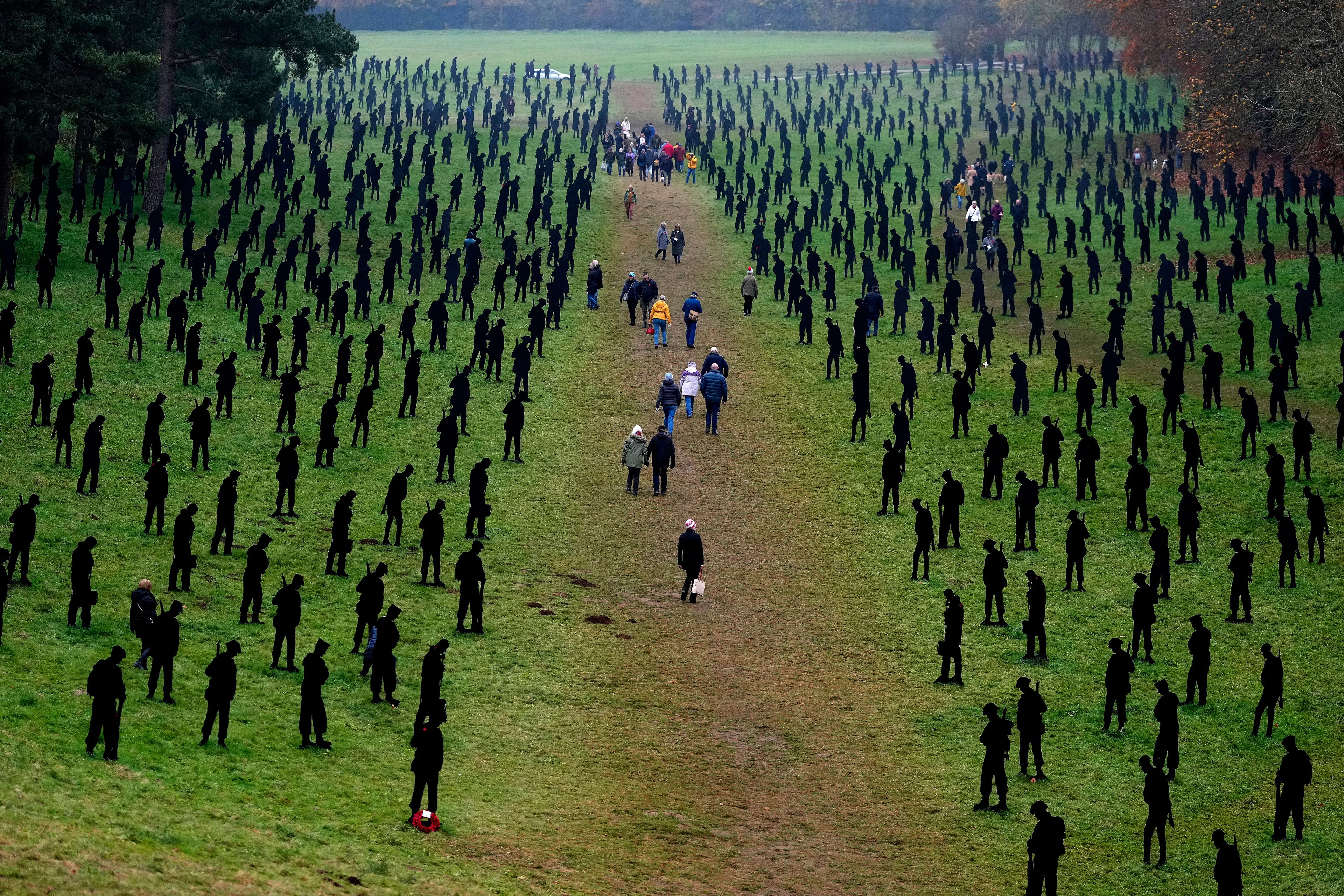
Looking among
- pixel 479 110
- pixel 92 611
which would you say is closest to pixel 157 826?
pixel 92 611

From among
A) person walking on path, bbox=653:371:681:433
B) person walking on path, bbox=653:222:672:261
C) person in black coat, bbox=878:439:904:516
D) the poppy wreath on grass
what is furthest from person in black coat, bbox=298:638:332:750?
person walking on path, bbox=653:222:672:261

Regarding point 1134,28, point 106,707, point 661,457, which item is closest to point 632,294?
point 661,457

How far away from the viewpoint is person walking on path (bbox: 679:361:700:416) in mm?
40062

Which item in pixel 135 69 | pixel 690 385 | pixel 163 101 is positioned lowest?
pixel 690 385

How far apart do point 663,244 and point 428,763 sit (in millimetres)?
38971

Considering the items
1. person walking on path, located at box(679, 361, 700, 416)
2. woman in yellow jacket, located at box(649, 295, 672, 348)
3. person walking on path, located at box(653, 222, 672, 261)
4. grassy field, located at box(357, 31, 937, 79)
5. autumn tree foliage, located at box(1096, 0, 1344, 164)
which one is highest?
grassy field, located at box(357, 31, 937, 79)

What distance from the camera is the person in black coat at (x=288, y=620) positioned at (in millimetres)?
22609

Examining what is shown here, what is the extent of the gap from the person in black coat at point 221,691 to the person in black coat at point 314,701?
36.7 inches

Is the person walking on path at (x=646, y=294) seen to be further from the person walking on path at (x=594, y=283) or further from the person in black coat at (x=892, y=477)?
the person in black coat at (x=892, y=477)

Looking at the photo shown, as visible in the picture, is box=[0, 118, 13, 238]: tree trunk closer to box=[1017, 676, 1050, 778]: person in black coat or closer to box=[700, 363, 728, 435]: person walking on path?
box=[700, 363, 728, 435]: person walking on path

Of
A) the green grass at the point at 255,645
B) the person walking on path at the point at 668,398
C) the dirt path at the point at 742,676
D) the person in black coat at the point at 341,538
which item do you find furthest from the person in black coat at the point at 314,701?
the person walking on path at the point at 668,398

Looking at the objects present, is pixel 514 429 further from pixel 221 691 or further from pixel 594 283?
pixel 221 691

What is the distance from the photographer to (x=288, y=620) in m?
22.8

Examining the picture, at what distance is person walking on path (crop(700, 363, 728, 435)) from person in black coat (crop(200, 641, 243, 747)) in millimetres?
20230
